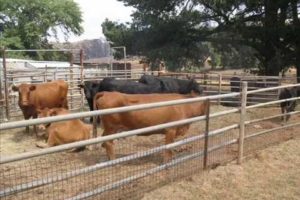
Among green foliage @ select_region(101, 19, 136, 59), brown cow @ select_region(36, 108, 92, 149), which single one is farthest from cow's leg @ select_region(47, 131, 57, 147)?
green foliage @ select_region(101, 19, 136, 59)

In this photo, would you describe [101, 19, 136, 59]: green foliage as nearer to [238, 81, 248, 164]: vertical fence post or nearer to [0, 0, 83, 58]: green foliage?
[0, 0, 83, 58]: green foliage

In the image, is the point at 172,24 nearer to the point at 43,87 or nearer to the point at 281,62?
the point at 281,62

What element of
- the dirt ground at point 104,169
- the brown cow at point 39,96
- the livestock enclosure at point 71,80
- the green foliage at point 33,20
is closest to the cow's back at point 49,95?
the brown cow at point 39,96

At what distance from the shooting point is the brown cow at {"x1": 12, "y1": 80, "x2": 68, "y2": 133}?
1098 cm

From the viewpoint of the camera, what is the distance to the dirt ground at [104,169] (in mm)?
5512

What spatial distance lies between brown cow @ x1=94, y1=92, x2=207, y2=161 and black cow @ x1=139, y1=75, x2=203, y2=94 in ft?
17.4

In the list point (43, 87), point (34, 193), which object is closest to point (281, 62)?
point (43, 87)

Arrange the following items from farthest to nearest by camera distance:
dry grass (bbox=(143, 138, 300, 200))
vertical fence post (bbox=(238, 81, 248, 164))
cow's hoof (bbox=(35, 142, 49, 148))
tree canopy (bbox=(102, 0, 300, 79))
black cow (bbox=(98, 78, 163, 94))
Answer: tree canopy (bbox=(102, 0, 300, 79)) < black cow (bbox=(98, 78, 163, 94)) < cow's hoof (bbox=(35, 142, 49, 148)) < vertical fence post (bbox=(238, 81, 248, 164)) < dry grass (bbox=(143, 138, 300, 200))

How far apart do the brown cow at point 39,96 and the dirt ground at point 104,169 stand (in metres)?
0.78

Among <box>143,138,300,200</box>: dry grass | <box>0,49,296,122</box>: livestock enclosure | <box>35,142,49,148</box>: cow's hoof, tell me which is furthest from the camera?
<box>0,49,296,122</box>: livestock enclosure

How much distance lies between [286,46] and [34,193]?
20.3 m

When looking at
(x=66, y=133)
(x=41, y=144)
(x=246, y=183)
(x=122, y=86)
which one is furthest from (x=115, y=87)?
(x=246, y=183)

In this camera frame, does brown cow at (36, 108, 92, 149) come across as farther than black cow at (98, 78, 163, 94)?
Answer: No

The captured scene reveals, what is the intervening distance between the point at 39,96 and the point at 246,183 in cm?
649
